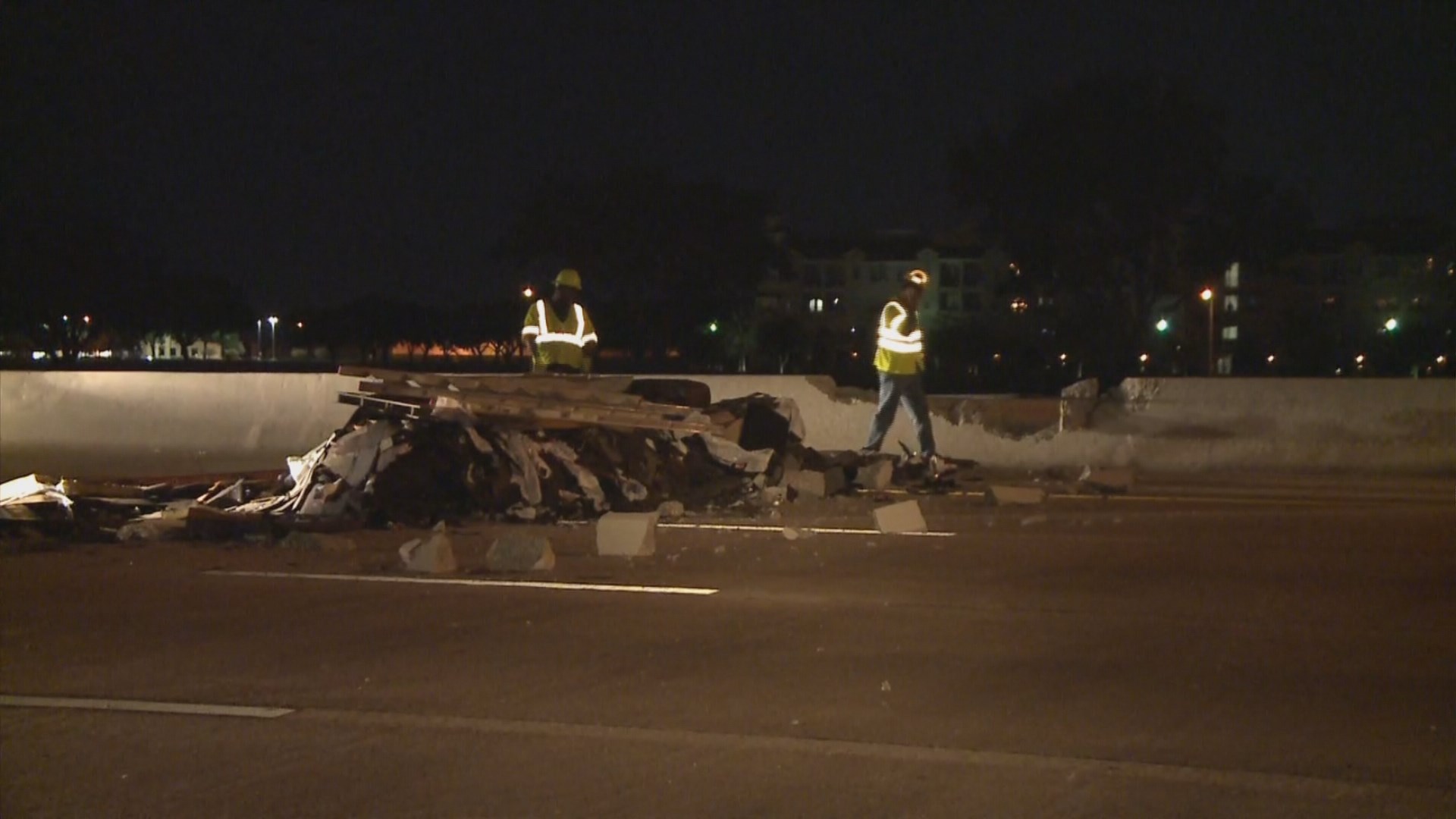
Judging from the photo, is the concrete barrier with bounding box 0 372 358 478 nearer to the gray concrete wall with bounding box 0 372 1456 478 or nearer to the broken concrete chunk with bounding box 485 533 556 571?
the gray concrete wall with bounding box 0 372 1456 478

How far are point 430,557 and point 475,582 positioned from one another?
562 mm

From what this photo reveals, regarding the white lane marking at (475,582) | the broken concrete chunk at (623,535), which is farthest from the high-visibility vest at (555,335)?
the white lane marking at (475,582)

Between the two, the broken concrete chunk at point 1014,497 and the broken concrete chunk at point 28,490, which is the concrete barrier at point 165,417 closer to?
the broken concrete chunk at point 28,490

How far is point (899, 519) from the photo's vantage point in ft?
43.2

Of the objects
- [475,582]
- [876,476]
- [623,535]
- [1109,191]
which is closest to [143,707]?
[475,582]

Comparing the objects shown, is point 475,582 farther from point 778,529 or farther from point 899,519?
point 899,519

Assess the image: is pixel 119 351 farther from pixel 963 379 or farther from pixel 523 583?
pixel 523 583

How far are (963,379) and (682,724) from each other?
37.4 meters

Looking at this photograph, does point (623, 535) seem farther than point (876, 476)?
No

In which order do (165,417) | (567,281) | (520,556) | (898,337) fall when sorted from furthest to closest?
(165,417) → (898,337) → (567,281) → (520,556)

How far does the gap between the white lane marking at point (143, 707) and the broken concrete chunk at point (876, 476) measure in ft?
31.7

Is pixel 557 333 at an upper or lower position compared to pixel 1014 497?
upper

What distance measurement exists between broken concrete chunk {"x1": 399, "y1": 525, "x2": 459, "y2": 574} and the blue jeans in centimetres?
707

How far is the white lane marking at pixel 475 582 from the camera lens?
10.4 metres
